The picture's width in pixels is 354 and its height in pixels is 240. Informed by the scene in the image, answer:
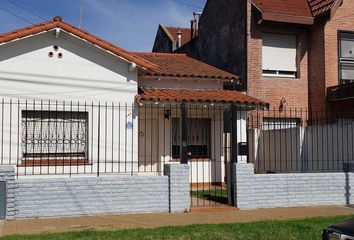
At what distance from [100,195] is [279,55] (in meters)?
10.7

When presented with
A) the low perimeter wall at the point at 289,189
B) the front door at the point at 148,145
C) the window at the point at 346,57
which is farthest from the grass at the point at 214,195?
the window at the point at 346,57

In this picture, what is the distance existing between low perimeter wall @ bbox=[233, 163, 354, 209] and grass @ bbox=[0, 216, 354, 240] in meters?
2.17

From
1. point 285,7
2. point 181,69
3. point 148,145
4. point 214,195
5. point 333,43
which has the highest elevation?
point 285,7

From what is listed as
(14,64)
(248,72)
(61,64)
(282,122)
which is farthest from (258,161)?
(14,64)

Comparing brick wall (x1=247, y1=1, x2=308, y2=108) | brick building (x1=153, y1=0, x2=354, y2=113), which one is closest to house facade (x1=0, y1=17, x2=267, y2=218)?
brick wall (x1=247, y1=1, x2=308, y2=108)

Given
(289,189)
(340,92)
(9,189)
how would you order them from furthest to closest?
(340,92)
(289,189)
(9,189)

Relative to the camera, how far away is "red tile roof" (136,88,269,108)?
14164mm

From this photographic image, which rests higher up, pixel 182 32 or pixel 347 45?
pixel 182 32

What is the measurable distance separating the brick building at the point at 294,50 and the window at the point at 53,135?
728 centimetres

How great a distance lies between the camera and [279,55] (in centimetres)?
1884

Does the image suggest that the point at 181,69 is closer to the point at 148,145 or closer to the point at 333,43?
Result: the point at 148,145

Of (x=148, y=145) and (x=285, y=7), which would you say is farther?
(x=285, y=7)

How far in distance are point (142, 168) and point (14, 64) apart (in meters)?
5.38

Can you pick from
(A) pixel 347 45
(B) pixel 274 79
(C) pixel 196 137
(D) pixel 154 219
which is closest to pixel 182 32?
(B) pixel 274 79
